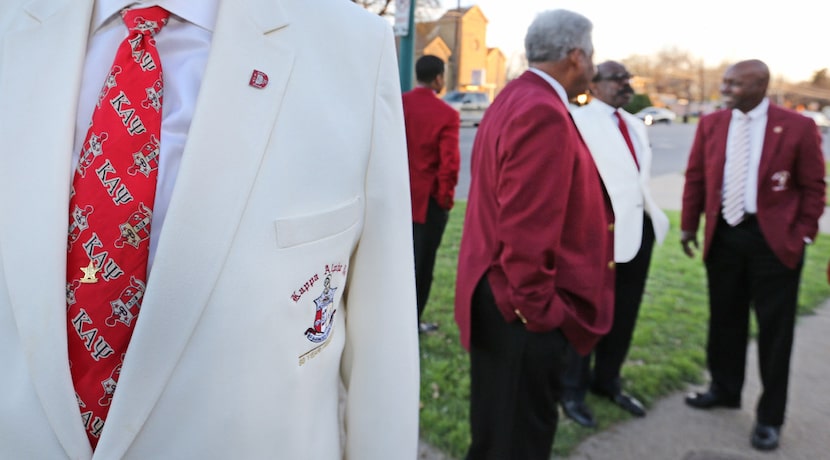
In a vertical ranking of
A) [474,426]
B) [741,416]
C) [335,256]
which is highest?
[335,256]

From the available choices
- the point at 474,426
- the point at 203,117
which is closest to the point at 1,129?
the point at 203,117

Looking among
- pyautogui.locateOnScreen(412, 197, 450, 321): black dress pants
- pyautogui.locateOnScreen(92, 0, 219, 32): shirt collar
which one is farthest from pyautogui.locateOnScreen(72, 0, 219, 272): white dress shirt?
pyautogui.locateOnScreen(412, 197, 450, 321): black dress pants

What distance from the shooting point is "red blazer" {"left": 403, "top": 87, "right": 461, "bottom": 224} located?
4.73 m

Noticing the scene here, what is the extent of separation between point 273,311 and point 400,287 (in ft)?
0.98

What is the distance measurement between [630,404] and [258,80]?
3552mm

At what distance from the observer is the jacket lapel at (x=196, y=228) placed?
0.92 metres


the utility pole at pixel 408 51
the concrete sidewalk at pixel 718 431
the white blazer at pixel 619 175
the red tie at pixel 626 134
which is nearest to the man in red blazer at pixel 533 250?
the white blazer at pixel 619 175

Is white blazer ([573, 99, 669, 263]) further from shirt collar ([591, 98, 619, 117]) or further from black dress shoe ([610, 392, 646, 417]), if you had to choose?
black dress shoe ([610, 392, 646, 417])

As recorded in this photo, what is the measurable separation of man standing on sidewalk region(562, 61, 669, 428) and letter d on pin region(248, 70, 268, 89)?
9.25 feet

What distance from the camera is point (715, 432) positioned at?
367cm

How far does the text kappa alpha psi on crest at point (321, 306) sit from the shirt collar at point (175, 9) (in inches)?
18.6

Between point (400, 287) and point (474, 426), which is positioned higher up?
point (400, 287)

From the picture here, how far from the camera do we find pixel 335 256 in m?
1.10

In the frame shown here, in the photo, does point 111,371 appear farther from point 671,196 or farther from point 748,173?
point 671,196
